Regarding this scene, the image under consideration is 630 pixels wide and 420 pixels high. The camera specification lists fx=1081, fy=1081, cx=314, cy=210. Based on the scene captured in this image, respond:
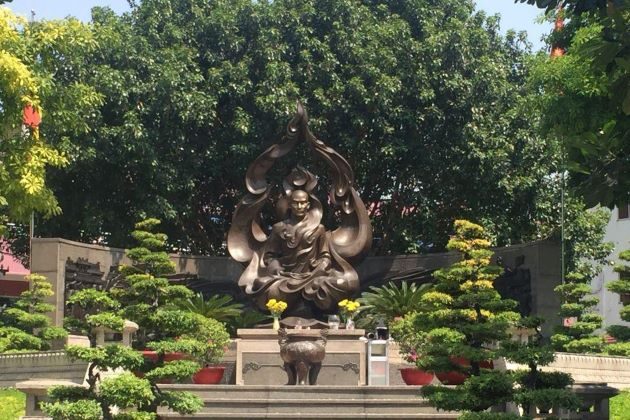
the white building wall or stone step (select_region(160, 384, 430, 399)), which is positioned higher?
the white building wall

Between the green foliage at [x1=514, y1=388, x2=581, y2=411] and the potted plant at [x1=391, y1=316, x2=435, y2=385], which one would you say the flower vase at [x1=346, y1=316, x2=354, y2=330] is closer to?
the potted plant at [x1=391, y1=316, x2=435, y2=385]

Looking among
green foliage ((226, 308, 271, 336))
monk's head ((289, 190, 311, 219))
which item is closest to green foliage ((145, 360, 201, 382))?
monk's head ((289, 190, 311, 219))

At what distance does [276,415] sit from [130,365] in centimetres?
283

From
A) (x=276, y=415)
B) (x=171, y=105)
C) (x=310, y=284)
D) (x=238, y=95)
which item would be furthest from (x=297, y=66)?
(x=276, y=415)

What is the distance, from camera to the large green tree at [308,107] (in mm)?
22562

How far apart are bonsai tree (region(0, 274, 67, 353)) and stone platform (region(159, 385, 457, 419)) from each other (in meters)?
4.31

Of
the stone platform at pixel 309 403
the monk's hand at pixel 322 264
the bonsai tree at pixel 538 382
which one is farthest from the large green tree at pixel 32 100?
the bonsai tree at pixel 538 382

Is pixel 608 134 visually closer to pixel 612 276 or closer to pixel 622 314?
pixel 622 314

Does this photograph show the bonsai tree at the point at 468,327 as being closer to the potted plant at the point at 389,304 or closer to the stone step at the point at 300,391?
the stone step at the point at 300,391

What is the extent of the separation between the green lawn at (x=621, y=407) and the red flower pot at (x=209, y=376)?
5.89 m

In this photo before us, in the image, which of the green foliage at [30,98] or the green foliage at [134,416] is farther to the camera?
the green foliage at [30,98]

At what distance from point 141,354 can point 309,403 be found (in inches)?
118

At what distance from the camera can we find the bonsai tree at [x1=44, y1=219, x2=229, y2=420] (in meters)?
11.3

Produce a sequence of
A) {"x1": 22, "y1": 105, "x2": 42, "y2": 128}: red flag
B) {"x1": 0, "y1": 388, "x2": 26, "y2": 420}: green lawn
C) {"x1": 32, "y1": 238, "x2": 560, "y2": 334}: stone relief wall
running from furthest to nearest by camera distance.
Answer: {"x1": 32, "y1": 238, "x2": 560, "y2": 334}: stone relief wall, {"x1": 22, "y1": 105, "x2": 42, "y2": 128}: red flag, {"x1": 0, "y1": 388, "x2": 26, "y2": 420}: green lawn
